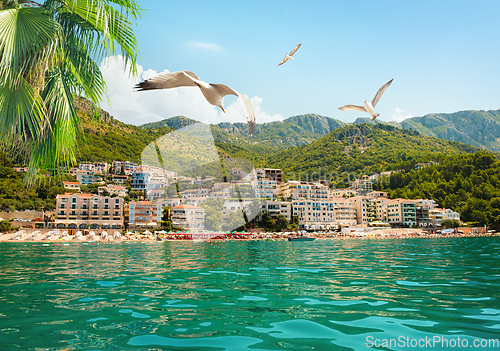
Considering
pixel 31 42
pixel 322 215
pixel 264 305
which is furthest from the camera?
pixel 322 215

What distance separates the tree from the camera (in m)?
3.94

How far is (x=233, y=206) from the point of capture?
49562 mm

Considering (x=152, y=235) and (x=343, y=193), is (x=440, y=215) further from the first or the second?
(x=152, y=235)

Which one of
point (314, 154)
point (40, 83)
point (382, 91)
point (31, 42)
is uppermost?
point (314, 154)

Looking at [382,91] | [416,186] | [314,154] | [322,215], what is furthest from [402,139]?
[382,91]

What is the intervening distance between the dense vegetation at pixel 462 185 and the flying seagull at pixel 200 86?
8513cm

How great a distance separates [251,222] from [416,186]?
55715mm

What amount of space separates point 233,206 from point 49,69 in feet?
149

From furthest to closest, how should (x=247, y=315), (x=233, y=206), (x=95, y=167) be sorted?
(x=95, y=167) → (x=233, y=206) → (x=247, y=315)

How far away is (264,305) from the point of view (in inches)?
192

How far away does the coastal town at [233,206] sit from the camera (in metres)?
54.4

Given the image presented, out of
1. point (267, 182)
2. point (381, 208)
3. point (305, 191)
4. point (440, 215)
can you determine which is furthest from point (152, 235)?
point (440, 215)

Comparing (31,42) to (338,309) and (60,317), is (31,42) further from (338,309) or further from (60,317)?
(338,309)

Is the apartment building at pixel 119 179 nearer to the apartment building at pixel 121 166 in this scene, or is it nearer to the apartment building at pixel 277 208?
the apartment building at pixel 121 166
